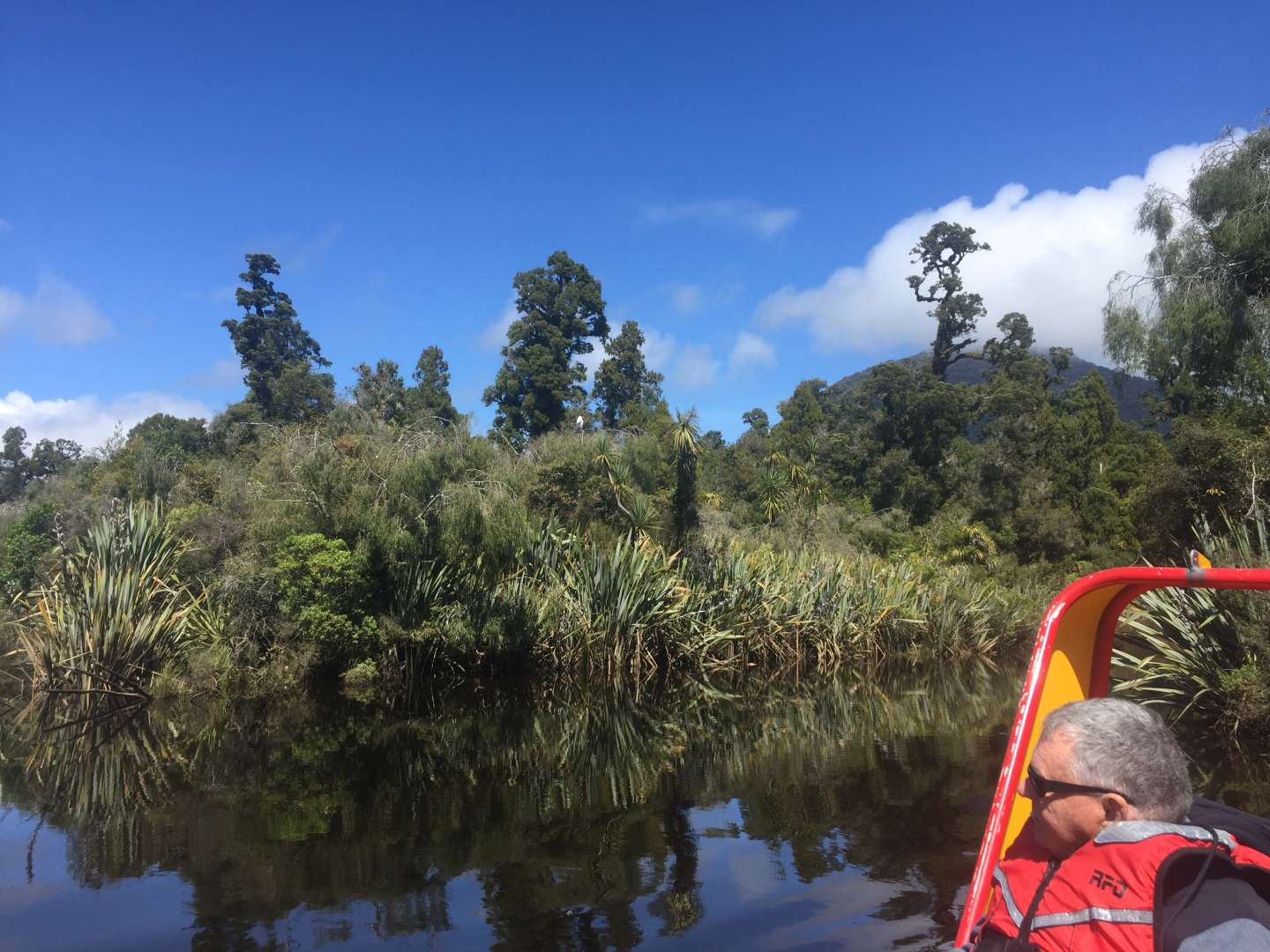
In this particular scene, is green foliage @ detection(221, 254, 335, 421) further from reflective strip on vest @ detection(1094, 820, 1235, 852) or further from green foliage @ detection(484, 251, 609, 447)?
reflective strip on vest @ detection(1094, 820, 1235, 852)

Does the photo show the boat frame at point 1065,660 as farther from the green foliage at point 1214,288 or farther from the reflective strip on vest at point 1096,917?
the green foliage at point 1214,288

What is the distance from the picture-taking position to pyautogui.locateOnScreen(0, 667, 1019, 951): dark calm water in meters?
5.50

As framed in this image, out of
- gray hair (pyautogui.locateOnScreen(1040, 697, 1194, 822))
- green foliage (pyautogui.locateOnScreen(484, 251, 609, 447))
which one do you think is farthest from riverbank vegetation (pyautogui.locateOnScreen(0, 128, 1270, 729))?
green foliage (pyautogui.locateOnScreen(484, 251, 609, 447))

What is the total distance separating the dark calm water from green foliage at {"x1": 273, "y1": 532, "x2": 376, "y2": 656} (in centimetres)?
129

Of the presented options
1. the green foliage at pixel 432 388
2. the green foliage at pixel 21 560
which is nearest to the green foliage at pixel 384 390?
the green foliage at pixel 432 388

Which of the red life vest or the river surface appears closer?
the red life vest

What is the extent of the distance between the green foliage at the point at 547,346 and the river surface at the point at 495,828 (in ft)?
88.5

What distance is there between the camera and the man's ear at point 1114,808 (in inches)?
84.4

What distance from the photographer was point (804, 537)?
2444cm

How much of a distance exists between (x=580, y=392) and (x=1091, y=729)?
3839 cm

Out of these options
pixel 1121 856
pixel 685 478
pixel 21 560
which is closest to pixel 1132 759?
pixel 1121 856

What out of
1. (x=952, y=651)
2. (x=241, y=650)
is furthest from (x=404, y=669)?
(x=952, y=651)

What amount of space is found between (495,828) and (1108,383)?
46175 mm

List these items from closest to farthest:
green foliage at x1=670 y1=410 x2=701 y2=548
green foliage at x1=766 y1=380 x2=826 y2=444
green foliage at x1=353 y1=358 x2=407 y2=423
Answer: green foliage at x1=670 y1=410 x2=701 y2=548
green foliage at x1=353 y1=358 x2=407 y2=423
green foliage at x1=766 y1=380 x2=826 y2=444
